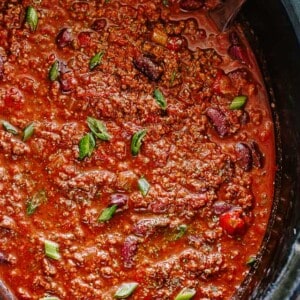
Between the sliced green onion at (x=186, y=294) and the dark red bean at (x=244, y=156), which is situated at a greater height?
the dark red bean at (x=244, y=156)

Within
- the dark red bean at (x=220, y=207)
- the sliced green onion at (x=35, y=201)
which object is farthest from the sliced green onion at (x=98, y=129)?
the dark red bean at (x=220, y=207)

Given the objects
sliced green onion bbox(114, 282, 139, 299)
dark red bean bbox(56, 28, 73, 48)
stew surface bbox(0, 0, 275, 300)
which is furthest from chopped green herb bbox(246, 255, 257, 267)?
dark red bean bbox(56, 28, 73, 48)

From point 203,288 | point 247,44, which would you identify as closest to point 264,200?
point 203,288

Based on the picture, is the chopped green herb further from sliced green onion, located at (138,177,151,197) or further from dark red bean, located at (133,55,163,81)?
dark red bean, located at (133,55,163,81)

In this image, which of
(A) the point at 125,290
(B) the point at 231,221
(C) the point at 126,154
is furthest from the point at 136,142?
(A) the point at 125,290

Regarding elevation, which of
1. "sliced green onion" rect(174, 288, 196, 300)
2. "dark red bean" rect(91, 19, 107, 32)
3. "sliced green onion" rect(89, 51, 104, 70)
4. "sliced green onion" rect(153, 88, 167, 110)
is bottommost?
"sliced green onion" rect(174, 288, 196, 300)

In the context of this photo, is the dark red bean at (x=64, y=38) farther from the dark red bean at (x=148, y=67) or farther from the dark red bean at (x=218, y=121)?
the dark red bean at (x=218, y=121)

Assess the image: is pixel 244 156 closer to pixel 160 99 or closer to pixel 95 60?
pixel 160 99

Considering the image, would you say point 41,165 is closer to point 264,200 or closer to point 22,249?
point 22,249

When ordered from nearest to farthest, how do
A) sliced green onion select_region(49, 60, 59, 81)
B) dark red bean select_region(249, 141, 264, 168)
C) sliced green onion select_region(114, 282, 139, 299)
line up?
sliced green onion select_region(114, 282, 139, 299) < sliced green onion select_region(49, 60, 59, 81) < dark red bean select_region(249, 141, 264, 168)
